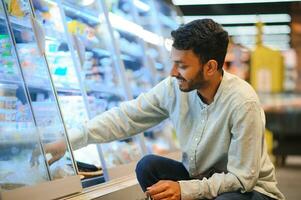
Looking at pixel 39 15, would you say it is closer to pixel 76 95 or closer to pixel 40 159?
pixel 76 95

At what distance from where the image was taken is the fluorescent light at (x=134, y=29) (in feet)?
14.0

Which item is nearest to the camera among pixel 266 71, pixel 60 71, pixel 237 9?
pixel 60 71

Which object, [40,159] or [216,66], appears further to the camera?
[40,159]

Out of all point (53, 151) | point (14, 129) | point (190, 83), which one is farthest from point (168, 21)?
point (190, 83)

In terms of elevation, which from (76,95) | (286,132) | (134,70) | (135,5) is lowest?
(286,132)

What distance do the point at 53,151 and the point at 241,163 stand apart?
3.33 feet

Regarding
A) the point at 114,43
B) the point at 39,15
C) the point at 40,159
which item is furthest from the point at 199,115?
the point at 114,43

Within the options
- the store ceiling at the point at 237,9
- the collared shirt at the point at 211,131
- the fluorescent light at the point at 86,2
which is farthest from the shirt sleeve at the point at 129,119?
the store ceiling at the point at 237,9

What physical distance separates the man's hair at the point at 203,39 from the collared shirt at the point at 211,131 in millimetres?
143

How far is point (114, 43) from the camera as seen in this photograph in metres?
3.87

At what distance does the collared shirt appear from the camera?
1.95m

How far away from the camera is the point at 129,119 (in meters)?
2.37

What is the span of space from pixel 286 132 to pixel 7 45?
127 inches

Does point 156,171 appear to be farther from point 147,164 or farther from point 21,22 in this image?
point 21,22
